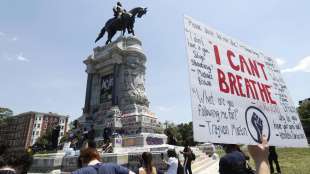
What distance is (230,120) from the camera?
2.76m

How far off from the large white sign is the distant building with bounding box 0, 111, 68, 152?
285 ft

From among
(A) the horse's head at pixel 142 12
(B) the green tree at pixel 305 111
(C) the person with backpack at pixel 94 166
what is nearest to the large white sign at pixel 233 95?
(C) the person with backpack at pixel 94 166

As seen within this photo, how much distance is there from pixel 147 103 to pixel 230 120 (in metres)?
22.8

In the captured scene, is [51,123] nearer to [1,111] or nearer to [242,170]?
[1,111]

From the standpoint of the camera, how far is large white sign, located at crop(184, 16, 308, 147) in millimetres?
2641

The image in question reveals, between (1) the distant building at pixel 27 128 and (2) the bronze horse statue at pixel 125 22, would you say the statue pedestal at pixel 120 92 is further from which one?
(1) the distant building at pixel 27 128

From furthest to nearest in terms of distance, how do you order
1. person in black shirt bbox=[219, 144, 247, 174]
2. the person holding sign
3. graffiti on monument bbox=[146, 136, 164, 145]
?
1. graffiti on monument bbox=[146, 136, 164, 145]
2. person in black shirt bbox=[219, 144, 247, 174]
3. the person holding sign

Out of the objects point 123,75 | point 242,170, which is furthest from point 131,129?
point 242,170

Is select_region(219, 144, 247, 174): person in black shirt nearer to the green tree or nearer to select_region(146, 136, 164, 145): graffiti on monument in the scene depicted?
select_region(146, 136, 164, 145): graffiti on monument

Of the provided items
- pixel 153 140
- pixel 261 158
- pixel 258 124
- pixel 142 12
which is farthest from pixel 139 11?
pixel 261 158

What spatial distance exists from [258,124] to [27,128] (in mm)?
90803

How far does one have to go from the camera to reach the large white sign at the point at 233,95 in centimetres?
264

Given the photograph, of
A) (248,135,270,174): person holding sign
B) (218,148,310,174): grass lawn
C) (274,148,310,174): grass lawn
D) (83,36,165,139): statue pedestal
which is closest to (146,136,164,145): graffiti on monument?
(83,36,165,139): statue pedestal

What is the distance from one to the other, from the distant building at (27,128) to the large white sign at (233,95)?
8673 centimetres
